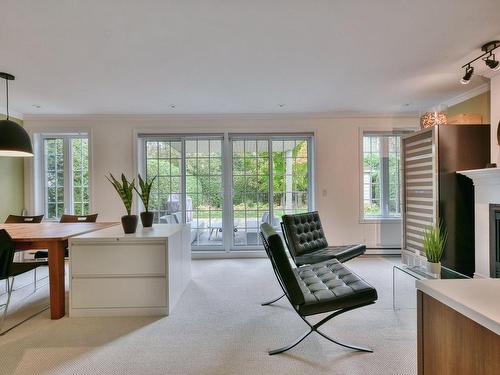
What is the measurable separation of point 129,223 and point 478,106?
14.4 ft

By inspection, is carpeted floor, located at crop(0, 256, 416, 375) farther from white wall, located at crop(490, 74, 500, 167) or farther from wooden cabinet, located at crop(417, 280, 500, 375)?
white wall, located at crop(490, 74, 500, 167)

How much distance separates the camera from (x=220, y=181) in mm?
4688

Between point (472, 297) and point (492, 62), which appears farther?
point (492, 62)

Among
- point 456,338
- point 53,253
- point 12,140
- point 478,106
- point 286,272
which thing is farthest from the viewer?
point 478,106

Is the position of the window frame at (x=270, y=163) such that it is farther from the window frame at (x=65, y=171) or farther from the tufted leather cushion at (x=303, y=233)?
the window frame at (x=65, y=171)

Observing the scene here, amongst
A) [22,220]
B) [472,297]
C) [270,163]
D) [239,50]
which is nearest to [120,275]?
[239,50]

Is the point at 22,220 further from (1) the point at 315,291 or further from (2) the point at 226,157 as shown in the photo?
(1) the point at 315,291

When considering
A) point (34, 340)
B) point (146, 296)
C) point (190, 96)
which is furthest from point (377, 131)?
point (34, 340)

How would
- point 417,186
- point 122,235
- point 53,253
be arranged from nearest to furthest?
1. point 53,253
2. point 122,235
3. point 417,186

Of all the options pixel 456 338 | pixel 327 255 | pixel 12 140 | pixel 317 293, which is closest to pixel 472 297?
pixel 456 338

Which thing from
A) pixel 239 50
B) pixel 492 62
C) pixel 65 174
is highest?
pixel 239 50

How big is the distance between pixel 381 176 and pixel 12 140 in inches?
198

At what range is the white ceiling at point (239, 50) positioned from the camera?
6.18 ft

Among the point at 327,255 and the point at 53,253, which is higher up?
the point at 53,253
